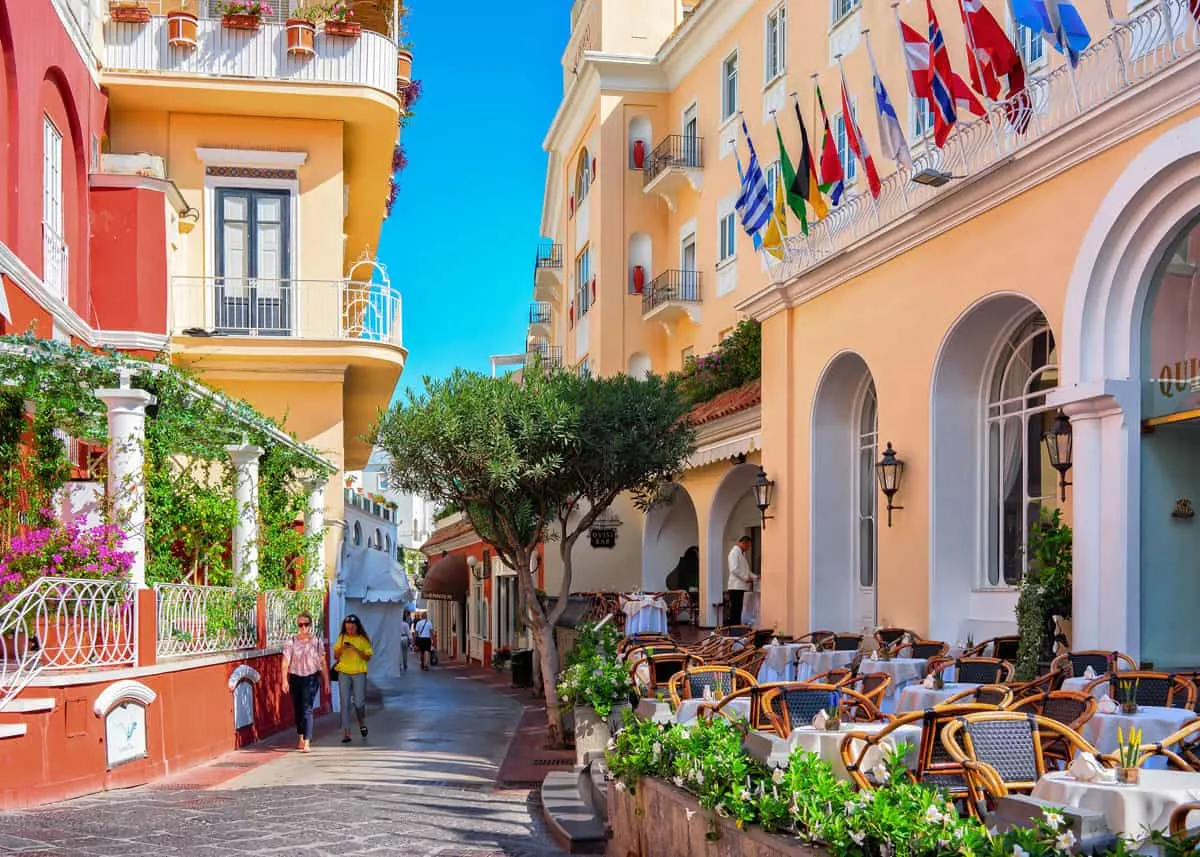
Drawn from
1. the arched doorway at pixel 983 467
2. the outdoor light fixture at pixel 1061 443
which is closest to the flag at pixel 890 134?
the arched doorway at pixel 983 467

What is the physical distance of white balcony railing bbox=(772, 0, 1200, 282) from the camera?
435 inches

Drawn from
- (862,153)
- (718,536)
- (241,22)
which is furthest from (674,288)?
(862,153)

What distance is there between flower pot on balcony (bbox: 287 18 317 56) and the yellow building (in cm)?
3

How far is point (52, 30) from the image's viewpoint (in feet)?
56.4

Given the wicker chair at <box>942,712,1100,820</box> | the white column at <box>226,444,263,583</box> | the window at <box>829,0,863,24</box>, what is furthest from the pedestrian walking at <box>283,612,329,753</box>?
the window at <box>829,0,863,24</box>

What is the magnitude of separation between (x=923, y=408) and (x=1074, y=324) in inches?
115

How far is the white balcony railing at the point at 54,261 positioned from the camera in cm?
1677

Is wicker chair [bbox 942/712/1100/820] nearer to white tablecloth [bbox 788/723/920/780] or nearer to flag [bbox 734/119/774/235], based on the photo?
white tablecloth [bbox 788/723/920/780]

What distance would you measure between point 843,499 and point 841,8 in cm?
1112

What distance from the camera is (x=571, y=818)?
1023cm

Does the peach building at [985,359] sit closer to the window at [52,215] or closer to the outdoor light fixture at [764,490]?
the outdoor light fixture at [764,490]

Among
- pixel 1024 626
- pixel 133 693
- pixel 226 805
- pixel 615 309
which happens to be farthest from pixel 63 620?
pixel 615 309

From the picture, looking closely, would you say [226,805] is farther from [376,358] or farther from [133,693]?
[376,358]

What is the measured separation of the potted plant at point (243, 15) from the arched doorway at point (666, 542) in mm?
12777
